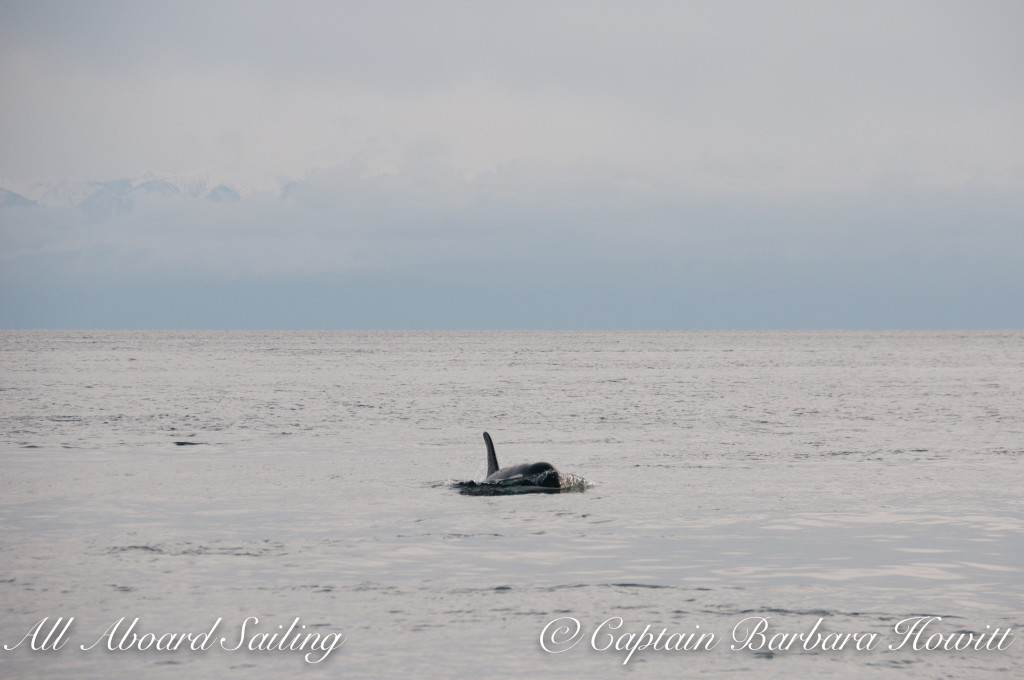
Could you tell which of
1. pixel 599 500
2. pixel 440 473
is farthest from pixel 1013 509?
pixel 440 473

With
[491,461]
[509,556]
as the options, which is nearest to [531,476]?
[491,461]

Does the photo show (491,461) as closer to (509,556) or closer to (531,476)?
(531,476)

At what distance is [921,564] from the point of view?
14875mm

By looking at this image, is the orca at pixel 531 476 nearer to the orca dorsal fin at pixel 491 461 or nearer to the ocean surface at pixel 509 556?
the ocean surface at pixel 509 556

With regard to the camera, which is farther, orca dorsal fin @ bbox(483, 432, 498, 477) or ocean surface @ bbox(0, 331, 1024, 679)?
orca dorsal fin @ bbox(483, 432, 498, 477)

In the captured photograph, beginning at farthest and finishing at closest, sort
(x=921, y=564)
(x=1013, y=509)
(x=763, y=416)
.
Result: (x=763, y=416) → (x=1013, y=509) → (x=921, y=564)

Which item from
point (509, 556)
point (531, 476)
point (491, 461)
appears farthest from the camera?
point (491, 461)

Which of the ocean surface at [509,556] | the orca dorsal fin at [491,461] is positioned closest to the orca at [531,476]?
the ocean surface at [509,556]

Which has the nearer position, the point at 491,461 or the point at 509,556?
the point at 509,556

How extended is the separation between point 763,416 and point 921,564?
3314 cm

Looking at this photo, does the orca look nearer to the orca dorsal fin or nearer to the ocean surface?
the ocean surface

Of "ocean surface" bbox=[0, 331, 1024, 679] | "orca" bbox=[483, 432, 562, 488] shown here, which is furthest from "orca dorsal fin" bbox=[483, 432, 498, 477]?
"ocean surface" bbox=[0, 331, 1024, 679]

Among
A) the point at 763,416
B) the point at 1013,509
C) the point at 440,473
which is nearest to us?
the point at 1013,509

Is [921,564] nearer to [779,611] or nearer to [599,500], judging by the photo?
[779,611]
